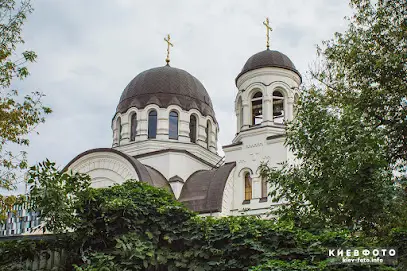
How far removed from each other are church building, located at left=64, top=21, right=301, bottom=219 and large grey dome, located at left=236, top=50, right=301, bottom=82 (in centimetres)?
4

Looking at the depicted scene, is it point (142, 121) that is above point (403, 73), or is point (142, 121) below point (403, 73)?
above

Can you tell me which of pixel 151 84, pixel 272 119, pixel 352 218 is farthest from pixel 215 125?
pixel 352 218

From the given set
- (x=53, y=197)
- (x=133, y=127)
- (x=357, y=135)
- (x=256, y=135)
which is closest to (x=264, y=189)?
(x=256, y=135)

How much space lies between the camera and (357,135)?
8.99 m

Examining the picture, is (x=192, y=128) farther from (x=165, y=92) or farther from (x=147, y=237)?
(x=147, y=237)

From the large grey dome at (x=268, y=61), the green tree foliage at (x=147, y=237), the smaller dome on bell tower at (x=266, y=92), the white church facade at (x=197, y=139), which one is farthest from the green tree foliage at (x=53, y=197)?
the large grey dome at (x=268, y=61)

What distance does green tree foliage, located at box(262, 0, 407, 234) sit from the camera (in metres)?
8.73

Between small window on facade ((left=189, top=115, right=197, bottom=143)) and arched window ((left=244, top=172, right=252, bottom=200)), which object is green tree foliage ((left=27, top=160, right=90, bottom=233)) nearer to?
arched window ((left=244, top=172, right=252, bottom=200))

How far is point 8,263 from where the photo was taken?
8.45 m

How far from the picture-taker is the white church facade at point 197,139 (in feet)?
63.2

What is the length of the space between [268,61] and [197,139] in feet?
16.0

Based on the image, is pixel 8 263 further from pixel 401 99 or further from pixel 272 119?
pixel 272 119

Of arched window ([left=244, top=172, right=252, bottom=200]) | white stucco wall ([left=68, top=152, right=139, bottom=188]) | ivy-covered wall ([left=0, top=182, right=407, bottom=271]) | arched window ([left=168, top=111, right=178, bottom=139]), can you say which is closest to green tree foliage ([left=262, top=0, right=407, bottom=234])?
ivy-covered wall ([left=0, top=182, right=407, bottom=271])

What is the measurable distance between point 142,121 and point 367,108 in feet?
44.3
